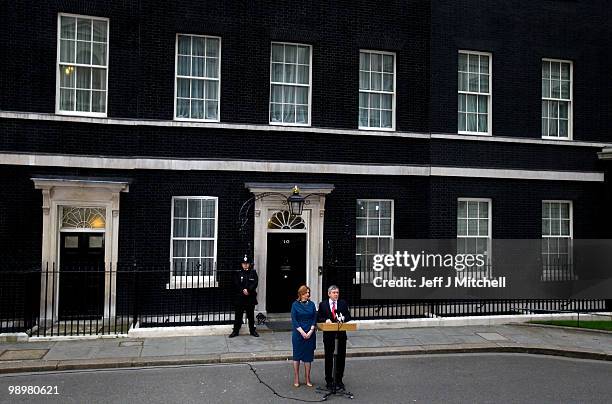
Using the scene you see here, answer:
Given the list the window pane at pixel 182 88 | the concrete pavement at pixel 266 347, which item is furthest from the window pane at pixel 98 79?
the concrete pavement at pixel 266 347

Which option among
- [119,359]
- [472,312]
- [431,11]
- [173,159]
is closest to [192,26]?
[173,159]

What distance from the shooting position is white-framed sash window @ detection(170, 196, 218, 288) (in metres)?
14.4

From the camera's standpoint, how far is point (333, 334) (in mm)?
9086

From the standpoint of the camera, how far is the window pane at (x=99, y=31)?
46.4 ft

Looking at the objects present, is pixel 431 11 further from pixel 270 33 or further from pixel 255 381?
pixel 255 381

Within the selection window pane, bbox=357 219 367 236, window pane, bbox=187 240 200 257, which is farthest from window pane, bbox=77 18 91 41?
window pane, bbox=357 219 367 236

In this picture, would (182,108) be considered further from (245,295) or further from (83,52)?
(245,295)

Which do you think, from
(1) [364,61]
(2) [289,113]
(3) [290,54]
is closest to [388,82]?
(1) [364,61]

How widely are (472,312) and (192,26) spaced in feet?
33.4

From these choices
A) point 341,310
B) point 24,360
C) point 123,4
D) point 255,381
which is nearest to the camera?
point 341,310

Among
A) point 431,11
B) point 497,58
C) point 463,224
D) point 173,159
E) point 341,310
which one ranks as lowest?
point 341,310

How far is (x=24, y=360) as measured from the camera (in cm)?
1051

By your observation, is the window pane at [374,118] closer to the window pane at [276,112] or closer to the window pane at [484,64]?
the window pane at [276,112]

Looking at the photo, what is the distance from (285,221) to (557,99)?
913 cm
